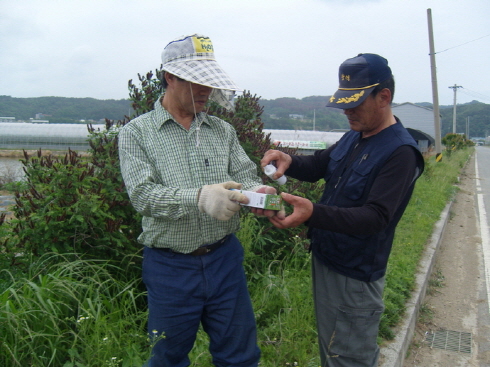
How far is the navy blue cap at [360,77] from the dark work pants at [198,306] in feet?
3.17

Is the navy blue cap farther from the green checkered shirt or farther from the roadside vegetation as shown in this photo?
the roadside vegetation

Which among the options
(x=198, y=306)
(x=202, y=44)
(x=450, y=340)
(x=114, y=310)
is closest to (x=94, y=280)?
(x=114, y=310)

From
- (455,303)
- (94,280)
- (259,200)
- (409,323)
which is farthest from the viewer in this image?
(455,303)

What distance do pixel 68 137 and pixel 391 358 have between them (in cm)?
2258

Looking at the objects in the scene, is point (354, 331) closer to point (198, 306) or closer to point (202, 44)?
point (198, 306)

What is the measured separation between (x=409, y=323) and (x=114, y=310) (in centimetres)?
255

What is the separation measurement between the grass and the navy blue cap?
1.72 metres

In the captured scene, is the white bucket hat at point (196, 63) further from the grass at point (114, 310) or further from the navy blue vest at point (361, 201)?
the grass at point (114, 310)

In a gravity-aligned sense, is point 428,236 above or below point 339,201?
below

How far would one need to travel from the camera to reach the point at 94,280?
106 inches

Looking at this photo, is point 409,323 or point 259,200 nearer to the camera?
point 259,200

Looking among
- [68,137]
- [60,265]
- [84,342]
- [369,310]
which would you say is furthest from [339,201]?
[68,137]

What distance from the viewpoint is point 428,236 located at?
6.71 meters

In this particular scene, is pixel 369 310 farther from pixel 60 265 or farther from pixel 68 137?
pixel 68 137
